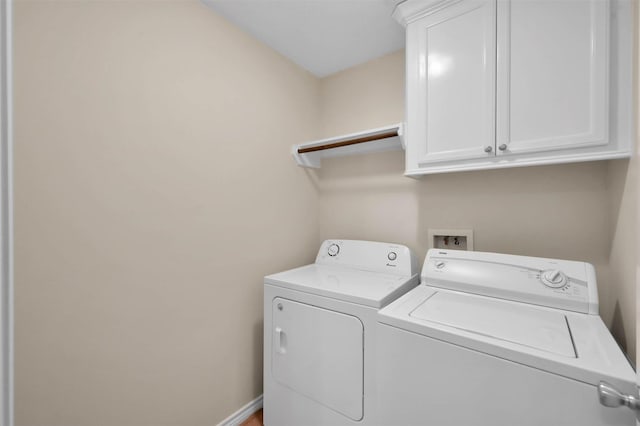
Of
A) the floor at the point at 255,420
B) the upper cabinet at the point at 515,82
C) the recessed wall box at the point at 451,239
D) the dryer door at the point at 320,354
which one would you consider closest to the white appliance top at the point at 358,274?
the dryer door at the point at 320,354

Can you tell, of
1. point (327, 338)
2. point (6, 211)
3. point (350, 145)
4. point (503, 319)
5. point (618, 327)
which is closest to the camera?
point (6, 211)

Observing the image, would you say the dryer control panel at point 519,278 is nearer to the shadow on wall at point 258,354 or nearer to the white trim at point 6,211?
the shadow on wall at point 258,354

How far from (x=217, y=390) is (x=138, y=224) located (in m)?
1.07

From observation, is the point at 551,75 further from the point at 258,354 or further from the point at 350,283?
the point at 258,354

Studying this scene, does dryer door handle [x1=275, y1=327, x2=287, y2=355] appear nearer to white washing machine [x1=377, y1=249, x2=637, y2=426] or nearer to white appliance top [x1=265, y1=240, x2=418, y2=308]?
white appliance top [x1=265, y1=240, x2=418, y2=308]

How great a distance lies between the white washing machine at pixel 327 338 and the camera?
1.23 m

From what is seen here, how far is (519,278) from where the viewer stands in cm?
125

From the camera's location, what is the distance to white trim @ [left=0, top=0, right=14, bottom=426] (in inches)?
22.8

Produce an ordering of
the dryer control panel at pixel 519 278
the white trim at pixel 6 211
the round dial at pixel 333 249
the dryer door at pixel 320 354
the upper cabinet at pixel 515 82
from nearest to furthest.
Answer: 1. the white trim at pixel 6 211
2. the upper cabinet at pixel 515 82
3. the dryer control panel at pixel 519 278
4. the dryer door at pixel 320 354
5. the round dial at pixel 333 249

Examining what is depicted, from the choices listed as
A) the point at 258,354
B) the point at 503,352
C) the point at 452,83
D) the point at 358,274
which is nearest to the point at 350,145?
the point at 452,83

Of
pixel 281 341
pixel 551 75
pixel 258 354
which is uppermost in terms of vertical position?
pixel 551 75

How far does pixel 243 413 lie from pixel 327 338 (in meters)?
0.91

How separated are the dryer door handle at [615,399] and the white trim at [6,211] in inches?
56.2

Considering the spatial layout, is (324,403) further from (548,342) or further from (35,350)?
(35,350)
